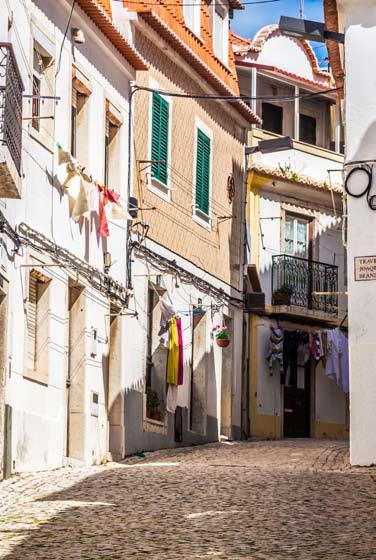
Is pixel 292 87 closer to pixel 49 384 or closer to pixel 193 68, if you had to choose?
pixel 193 68

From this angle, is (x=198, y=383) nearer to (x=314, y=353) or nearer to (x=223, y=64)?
(x=223, y=64)

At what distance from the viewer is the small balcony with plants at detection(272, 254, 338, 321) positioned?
3512cm

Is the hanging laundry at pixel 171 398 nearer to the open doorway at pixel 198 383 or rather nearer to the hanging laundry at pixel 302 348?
the open doorway at pixel 198 383

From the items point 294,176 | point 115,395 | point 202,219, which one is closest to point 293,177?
point 294,176

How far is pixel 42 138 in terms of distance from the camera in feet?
65.8

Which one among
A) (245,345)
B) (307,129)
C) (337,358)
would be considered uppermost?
(307,129)

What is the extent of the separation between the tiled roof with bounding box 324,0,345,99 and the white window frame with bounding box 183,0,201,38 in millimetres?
2885

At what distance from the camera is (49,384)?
795 inches

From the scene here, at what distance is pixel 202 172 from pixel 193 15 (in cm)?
297

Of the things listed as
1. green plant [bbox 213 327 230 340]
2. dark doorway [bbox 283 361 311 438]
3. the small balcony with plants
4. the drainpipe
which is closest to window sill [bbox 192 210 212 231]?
green plant [bbox 213 327 230 340]

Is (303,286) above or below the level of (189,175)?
below

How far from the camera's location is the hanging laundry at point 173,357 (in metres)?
25.8

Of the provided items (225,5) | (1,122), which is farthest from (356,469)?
(225,5)

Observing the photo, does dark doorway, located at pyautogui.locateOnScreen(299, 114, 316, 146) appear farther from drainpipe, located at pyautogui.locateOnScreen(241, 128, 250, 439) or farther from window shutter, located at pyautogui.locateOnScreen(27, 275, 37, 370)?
window shutter, located at pyautogui.locateOnScreen(27, 275, 37, 370)
